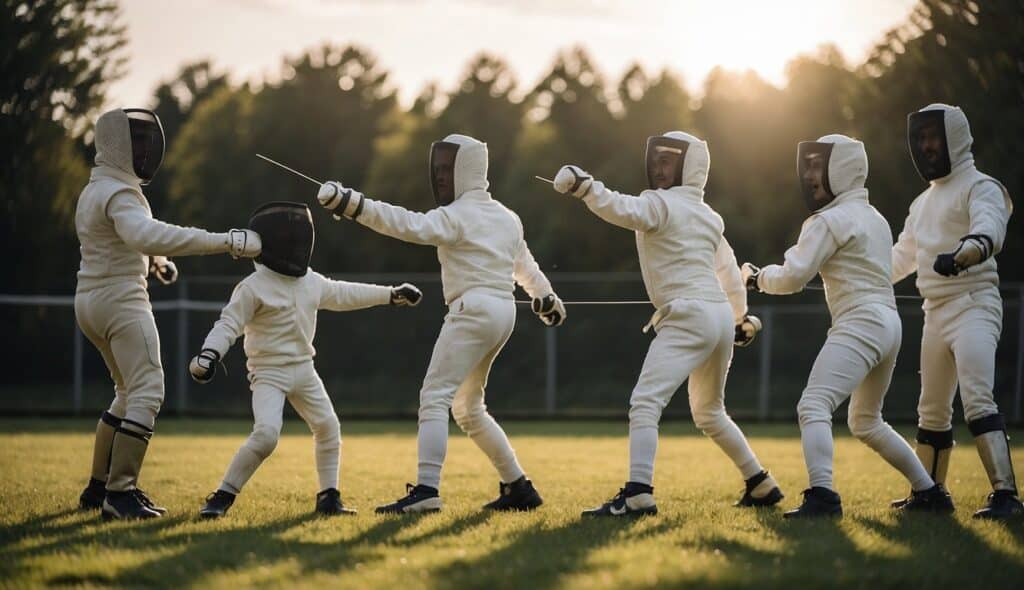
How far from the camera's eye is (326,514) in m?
7.61

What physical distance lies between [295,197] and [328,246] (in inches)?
202

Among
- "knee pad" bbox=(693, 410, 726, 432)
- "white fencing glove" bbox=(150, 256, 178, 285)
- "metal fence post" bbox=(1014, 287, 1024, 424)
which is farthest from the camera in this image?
"metal fence post" bbox=(1014, 287, 1024, 424)

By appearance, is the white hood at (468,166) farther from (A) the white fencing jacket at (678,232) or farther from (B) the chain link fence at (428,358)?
(B) the chain link fence at (428,358)

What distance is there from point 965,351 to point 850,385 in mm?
843

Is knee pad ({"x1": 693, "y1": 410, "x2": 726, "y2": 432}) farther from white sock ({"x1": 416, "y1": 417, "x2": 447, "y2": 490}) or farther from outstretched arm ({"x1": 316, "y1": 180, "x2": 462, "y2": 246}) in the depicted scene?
outstretched arm ({"x1": 316, "y1": 180, "x2": 462, "y2": 246})

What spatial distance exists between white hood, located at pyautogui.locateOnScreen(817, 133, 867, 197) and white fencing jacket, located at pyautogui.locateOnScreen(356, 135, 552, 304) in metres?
2.08

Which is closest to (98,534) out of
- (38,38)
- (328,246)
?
(38,38)

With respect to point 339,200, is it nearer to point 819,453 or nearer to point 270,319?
point 270,319

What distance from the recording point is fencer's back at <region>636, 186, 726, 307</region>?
7664 millimetres

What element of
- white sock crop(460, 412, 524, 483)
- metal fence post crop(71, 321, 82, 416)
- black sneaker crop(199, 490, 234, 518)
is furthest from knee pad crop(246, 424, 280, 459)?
metal fence post crop(71, 321, 82, 416)

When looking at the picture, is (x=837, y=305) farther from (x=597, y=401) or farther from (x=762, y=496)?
(x=597, y=401)

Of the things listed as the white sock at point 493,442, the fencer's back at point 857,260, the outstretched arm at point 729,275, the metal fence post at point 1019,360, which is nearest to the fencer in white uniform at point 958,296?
the fencer's back at point 857,260

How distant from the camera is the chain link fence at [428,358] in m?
19.9

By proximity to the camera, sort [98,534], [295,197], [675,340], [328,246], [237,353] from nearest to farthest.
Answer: [98,534]
[675,340]
[237,353]
[328,246]
[295,197]
